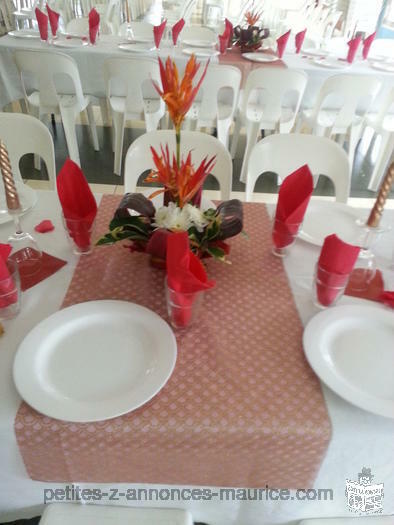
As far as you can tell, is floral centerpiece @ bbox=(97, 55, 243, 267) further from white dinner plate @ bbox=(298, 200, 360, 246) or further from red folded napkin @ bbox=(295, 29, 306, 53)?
red folded napkin @ bbox=(295, 29, 306, 53)

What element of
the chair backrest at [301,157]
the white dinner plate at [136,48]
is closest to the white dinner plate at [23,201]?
the chair backrest at [301,157]

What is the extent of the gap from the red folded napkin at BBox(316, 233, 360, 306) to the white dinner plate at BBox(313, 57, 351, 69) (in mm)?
2226

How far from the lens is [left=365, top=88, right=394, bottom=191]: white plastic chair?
2.41 m

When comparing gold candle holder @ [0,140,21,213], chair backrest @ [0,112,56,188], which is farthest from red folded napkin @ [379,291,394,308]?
chair backrest @ [0,112,56,188]

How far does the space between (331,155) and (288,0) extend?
17.9 ft

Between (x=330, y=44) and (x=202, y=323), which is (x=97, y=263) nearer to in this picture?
(x=202, y=323)

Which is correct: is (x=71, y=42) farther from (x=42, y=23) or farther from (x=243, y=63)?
(x=243, y=63)

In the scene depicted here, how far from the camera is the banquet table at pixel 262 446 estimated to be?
55 cm

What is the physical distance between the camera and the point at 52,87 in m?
2.20

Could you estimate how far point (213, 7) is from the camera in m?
4.97

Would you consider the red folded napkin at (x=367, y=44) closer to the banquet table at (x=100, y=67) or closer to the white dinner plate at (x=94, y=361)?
the banquet table at (x=100, y=67)

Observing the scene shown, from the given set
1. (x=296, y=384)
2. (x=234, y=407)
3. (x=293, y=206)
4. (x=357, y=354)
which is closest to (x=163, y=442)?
(x=234, y=407)

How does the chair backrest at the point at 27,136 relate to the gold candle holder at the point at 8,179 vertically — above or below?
below

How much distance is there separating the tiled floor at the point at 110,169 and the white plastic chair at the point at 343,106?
281 millimetres
